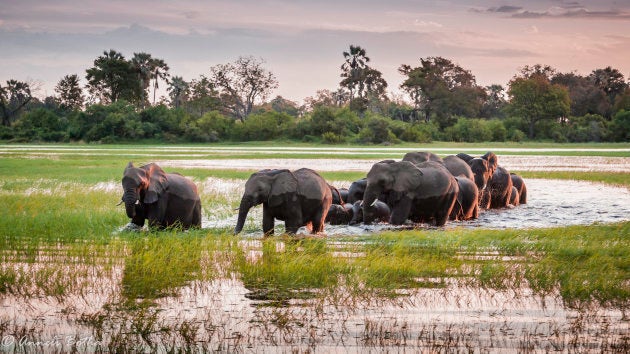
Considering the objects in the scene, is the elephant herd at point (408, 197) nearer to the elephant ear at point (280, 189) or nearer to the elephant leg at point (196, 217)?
the elephant ear at point (280, 189)

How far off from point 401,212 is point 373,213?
63cm

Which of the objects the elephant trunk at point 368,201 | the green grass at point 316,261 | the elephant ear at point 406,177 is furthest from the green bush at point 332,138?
the green grass at point 316,261

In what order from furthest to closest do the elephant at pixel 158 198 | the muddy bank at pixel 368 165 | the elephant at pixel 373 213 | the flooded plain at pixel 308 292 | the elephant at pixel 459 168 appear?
the muddy bank at pixel 368 165 < the elephant at pixel 459 168 < the elephant at pixel 373 213 < the elephant at pixel 158 198 < the flooded plain at pixel 308 292

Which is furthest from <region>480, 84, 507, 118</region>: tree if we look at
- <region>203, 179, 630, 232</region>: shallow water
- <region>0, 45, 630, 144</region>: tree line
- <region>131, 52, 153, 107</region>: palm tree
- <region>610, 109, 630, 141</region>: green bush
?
<region>203, 179, 630, 232</region>: shallow water

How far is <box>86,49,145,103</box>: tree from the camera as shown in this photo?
323ft

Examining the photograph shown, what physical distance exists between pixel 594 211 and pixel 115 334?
14965 mm

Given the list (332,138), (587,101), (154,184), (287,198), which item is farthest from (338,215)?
(587,101)

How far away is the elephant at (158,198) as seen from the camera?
13227mm

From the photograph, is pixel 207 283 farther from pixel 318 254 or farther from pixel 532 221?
pixel 532 221

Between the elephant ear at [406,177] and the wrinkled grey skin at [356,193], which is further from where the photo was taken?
the wrinkled grey skin at [356,193]

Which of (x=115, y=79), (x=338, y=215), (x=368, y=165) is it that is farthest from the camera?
(x=115, y=79)

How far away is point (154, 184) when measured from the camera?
1374cm

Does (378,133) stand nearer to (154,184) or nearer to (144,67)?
(144,67)

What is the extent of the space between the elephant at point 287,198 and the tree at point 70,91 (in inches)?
4008
